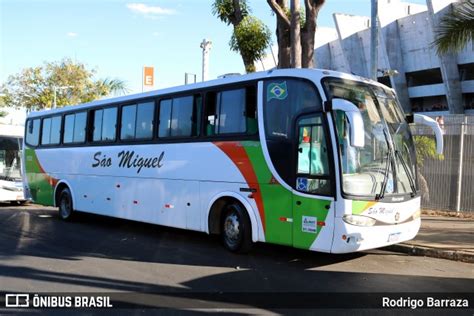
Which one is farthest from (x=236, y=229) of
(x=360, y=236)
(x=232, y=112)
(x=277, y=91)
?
(x=277, y=91)

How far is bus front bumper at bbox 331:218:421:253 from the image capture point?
7.27 metres

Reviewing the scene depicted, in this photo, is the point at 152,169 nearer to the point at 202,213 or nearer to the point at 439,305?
the point at 202,213

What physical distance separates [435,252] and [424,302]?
315 cm

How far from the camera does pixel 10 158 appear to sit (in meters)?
18.9

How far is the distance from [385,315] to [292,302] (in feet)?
3.58

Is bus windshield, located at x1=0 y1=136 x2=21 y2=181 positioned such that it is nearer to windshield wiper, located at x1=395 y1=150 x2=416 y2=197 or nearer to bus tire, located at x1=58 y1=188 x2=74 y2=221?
bus tire, located at x1=58 y1=188 x2=74 y2=221

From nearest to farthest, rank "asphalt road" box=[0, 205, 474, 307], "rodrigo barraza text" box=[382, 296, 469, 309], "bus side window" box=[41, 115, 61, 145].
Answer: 1. "rodrigo barraza text" box=[382, 296, 469, 309]
2. "asphalt road" box=[0, 205, 474, 307]
3. "bus side window" box=[41, 115, 61, 145]

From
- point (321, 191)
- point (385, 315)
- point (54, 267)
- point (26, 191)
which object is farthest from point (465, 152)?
point (26, 191)

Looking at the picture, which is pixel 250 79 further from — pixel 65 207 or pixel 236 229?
pixel 65 207

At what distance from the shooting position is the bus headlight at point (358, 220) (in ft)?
23.8

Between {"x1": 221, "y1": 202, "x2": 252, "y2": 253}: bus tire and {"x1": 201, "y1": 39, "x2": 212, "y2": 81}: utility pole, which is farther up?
{"x1": 201, "y1": 39, "x2": 212, "y2": 81}: utility pole

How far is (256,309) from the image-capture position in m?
5.72

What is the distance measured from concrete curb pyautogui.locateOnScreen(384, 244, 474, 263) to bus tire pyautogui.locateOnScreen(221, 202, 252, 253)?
2973mm

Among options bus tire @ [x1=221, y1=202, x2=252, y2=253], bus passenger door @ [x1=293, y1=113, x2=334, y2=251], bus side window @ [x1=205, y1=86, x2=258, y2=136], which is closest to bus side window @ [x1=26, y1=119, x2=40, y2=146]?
bus side window @ [x1=205, y1=86, x2=258, y2=136]
